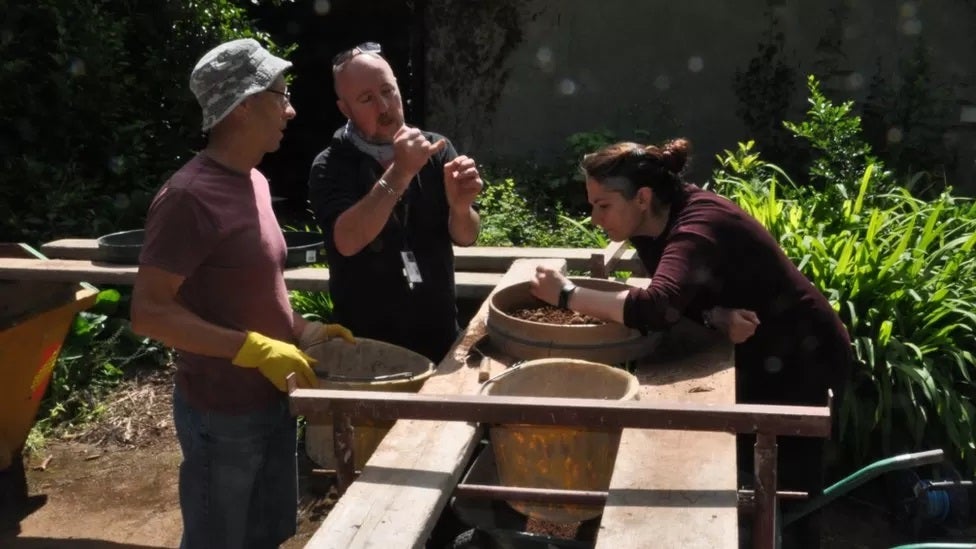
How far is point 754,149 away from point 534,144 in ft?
5.79

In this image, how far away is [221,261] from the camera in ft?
8.62

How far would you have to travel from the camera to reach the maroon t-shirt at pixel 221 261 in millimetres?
2510

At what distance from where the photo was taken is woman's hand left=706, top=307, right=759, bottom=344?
285 centimetres

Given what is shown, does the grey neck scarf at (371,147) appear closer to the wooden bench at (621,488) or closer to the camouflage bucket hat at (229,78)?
the camouflage bucket hat at (229,78)

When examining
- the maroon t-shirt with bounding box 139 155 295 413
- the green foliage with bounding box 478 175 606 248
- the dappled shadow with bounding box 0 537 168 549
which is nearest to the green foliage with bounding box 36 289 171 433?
the dappled shadow with bounding box 0 537 168 549

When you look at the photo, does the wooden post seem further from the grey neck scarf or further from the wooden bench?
the grey neck scarf

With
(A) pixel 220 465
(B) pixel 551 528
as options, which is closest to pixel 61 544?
(B) pixel 551 528

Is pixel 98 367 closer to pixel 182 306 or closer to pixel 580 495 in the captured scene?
pixel 182 306

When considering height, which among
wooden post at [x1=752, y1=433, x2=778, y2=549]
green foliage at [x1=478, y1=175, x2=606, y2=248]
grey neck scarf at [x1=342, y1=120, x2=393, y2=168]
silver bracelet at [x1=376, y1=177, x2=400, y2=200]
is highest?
grey neck scarf at [x1=342, y1=120, x2=393, y2=168]

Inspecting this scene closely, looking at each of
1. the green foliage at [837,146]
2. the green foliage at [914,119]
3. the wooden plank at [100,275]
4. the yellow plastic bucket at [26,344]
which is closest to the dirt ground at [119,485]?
the yellow plastic bucket at [26,344]

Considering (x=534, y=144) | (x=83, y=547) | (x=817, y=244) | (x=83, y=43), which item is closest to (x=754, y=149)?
(x=534, y=144)

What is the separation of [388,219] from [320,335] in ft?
1.62

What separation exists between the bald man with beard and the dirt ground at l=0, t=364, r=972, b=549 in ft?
5.11

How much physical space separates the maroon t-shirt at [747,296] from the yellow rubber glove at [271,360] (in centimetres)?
81
